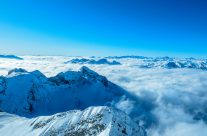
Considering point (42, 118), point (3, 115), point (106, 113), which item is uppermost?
point (106, 113)

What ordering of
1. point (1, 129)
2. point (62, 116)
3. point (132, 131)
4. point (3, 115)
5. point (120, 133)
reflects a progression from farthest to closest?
1. point (3, 115)
2. point (1, 129)
3. point (62, 116)
4. point (132, 131)
5. point (120, 133)

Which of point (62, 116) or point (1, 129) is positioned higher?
point (62, 116)

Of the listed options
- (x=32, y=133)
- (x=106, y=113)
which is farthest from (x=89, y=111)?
(x=32, y=133)

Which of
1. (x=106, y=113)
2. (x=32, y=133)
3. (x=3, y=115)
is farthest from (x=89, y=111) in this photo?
(x=3, y=115)

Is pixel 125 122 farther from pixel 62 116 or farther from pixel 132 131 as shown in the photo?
pixel 62 116

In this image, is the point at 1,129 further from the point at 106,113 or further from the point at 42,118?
the point at 106,113

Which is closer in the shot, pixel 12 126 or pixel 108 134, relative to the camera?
pixel 108 134

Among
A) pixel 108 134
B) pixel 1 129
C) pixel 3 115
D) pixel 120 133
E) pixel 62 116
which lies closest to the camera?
pixel 108 134
